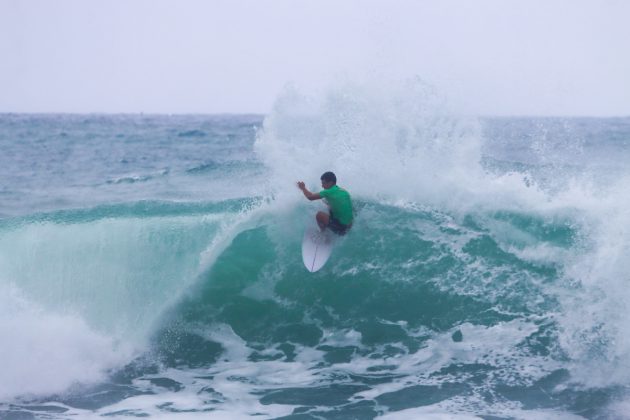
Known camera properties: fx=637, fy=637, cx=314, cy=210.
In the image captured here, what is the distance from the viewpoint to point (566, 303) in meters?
8.31

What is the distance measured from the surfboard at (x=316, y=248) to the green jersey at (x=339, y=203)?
21.2 inches

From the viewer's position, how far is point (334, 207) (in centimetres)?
838

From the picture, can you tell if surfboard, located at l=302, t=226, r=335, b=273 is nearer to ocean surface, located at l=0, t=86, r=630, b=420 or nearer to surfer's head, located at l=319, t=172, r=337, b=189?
ocean surface, located at l=0, t=86, r=630, b=420

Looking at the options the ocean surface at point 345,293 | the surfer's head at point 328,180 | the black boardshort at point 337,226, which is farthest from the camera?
the black boardshort at point 337,226

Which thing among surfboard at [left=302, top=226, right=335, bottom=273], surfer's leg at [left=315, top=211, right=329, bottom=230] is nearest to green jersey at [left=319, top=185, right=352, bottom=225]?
surfer's leg at [left=315, top=211, right=329, bottom=230]

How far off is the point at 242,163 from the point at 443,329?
43.4 ft

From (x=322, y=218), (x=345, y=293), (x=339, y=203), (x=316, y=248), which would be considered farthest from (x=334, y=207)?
(x=345, y=293)

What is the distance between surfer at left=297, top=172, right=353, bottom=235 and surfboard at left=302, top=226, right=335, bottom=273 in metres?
0.27

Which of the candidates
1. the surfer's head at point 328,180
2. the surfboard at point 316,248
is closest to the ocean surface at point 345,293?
the surfboard at point 316,248

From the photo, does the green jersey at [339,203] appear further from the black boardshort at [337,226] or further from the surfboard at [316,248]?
the surfboard at [316,248]

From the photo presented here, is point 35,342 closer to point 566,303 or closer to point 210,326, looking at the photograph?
point 210,326

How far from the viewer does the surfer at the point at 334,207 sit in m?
8.24

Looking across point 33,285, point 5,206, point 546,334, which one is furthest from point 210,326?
point 5,206

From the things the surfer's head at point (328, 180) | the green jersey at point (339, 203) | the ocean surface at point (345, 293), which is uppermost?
the surfer's head at point (328, 180)
